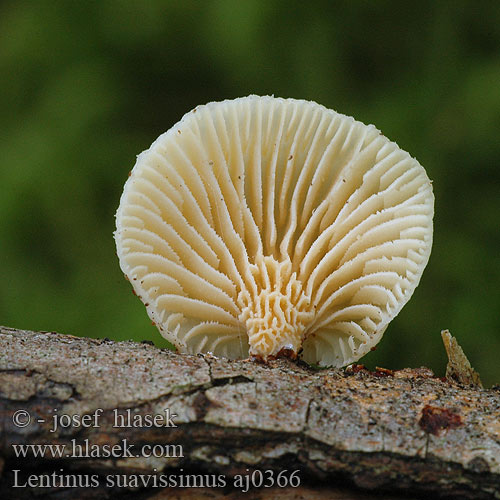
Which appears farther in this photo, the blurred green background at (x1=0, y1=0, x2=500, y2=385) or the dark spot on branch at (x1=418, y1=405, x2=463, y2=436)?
the blurred green background at (x1=0, y1=0, x2=500, y2=385)

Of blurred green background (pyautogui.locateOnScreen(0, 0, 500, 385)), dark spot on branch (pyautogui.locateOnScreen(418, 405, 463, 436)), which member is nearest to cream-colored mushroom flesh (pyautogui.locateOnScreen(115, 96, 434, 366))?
dark spot on branch (pyautogui.locateOnScreen(418, 405, 463, 436))

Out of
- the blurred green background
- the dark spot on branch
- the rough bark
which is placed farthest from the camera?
the blurred green background

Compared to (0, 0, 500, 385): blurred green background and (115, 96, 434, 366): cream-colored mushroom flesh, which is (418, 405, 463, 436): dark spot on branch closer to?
(115, 96, 434, 366): cream-colored mushroom flesh

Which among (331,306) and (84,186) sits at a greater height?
(84,186)

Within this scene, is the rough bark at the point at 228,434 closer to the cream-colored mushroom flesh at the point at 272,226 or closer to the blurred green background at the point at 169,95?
the cream-colored mushroom flesh at the point at 272,226

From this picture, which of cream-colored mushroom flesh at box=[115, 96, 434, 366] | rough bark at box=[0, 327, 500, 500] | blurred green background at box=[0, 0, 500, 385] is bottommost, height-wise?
rough bark at box=[0, 327, 500, 500]

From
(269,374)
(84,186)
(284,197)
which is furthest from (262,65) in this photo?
(269,374)

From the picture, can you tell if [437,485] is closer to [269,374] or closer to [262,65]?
[269,374]
